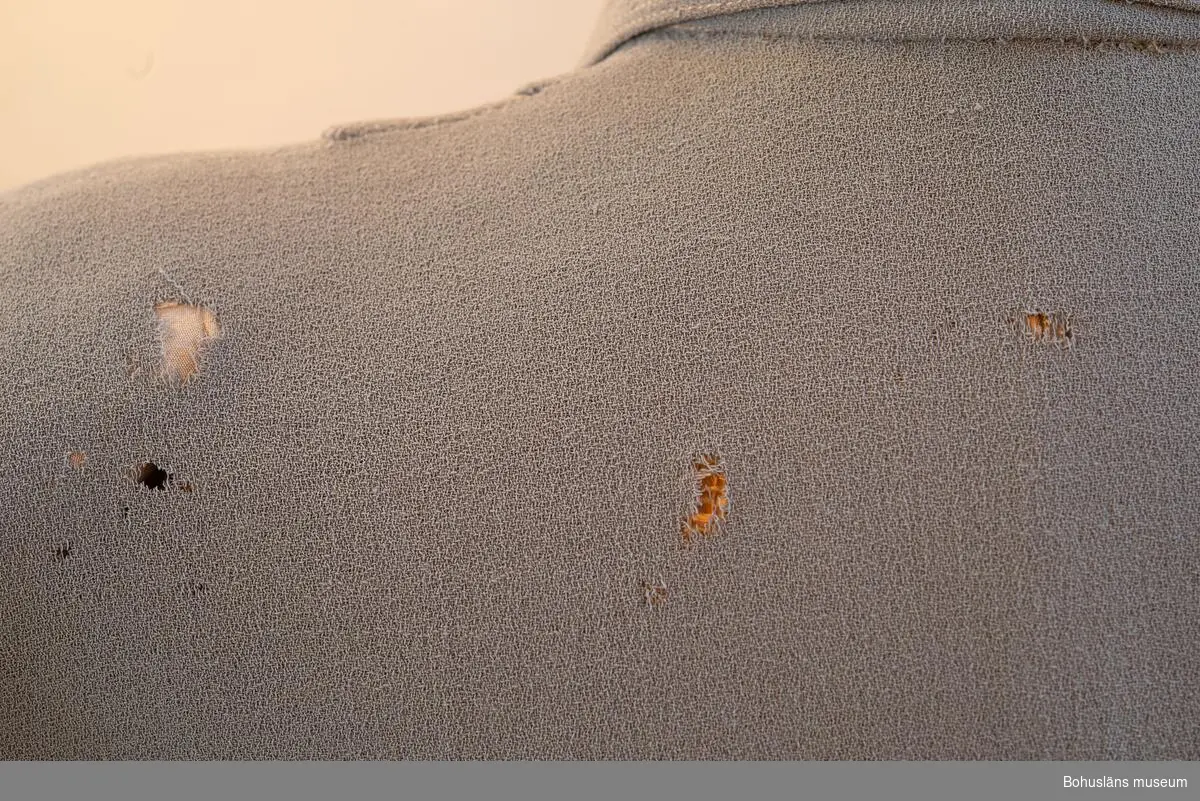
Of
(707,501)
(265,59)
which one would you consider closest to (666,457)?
(707,501)

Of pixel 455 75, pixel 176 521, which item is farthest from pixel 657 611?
pixel 455 75

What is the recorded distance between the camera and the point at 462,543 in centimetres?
41

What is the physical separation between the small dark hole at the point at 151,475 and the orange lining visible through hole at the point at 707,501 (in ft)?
0.79

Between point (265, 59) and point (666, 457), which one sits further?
point (265, 59)

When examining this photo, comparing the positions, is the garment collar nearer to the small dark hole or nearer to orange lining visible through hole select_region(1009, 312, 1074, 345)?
orange lining visible through hole select_region(1009, 312, 1074, 345)

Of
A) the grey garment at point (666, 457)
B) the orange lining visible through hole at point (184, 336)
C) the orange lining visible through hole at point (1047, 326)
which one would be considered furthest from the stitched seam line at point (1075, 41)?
the orange lining visible through hole at point (184, 336)

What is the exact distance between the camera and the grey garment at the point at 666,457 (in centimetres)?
41

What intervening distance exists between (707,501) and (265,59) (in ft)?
1.91

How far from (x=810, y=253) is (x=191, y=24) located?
600 mm

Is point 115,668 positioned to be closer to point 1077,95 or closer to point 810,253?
point 810,253

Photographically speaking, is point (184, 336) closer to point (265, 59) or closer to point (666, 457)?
point (666, 457)

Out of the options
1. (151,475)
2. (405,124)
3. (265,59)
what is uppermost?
(265,59)

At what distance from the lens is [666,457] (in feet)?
1.36

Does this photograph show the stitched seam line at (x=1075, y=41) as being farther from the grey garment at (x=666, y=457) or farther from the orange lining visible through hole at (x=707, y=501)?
the orange lining visible through hole at (x=707, y=501)
